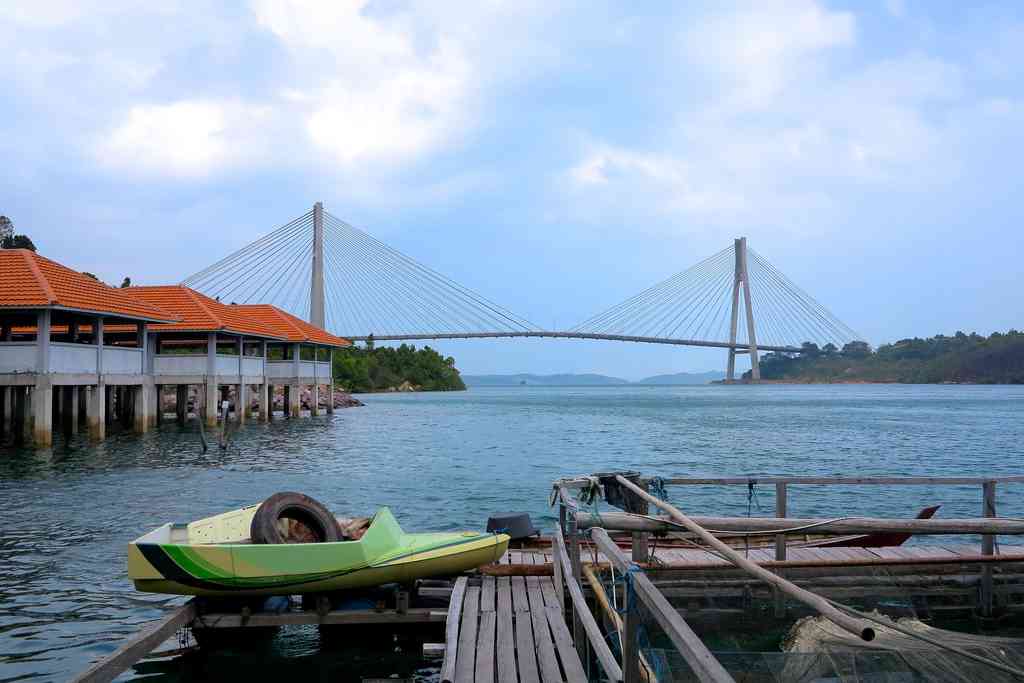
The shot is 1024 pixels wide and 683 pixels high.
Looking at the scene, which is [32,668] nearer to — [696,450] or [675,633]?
[675,633]

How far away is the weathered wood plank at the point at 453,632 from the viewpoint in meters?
4.48

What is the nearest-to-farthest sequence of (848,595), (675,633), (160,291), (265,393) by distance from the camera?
1. (675,633)
2. (848,595)
3. (160,291)
4. (265,393)

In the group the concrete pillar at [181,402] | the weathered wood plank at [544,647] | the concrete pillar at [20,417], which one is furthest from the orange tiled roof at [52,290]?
the weathered wood plank at [544,647]

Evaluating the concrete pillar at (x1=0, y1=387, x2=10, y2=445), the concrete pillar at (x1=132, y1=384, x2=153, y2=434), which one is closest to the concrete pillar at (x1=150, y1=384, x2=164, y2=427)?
the concrete pillar at (x1=132, y1=384, x2=153, y2=434)

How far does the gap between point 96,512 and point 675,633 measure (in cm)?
1144

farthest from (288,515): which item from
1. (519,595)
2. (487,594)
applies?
(519,595)

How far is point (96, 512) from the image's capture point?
39.1ft

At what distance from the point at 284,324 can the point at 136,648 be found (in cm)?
2899

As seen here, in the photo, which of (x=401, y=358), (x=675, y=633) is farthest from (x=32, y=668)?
(x=401, y=358)

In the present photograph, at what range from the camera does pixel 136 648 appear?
Answer: 17.5 ft

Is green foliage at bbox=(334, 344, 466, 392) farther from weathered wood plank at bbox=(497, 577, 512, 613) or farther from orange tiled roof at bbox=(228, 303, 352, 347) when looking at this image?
weathered wood plank at bbox=(497, 577, 512, 613)

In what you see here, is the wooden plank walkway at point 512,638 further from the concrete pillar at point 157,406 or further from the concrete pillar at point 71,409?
the concrete pillar at point 157,406

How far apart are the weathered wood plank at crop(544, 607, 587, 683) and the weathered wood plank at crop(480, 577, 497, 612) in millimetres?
399

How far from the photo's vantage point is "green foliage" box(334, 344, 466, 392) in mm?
88062
